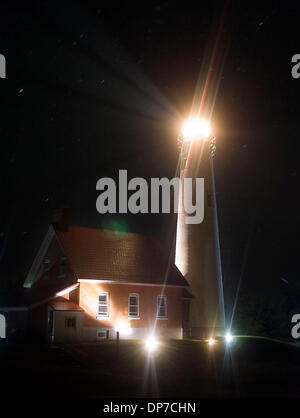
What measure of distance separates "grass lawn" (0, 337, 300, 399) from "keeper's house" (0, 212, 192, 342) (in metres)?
3.07

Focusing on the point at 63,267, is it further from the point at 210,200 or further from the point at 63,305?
the point at 210,200

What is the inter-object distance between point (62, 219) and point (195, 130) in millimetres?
11823

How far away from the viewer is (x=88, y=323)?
3331 centimetres

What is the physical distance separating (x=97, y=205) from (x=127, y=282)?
5.54 metres

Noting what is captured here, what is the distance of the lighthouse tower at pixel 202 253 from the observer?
3762 centimetres

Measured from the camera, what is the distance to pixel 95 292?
3397 centimetres

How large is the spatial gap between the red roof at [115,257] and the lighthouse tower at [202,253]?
1.22 metres

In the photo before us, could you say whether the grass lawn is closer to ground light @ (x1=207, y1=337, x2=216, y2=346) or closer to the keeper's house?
ground light @ (x1=207, y1=337, x2=216, y2=346)

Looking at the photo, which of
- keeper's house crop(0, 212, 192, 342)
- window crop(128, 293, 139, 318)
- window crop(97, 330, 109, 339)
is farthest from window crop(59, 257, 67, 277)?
window crop(128, 293, 139, 318)

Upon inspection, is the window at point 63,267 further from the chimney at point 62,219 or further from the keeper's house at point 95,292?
the chimney at point 62,219

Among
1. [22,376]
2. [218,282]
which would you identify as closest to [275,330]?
[218,282]

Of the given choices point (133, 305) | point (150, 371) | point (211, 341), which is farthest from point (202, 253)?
point (150, 371)

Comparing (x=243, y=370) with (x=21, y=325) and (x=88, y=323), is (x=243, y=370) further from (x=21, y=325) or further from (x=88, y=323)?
(x=21, y=325)

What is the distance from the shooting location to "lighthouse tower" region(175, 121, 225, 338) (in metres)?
37.6
